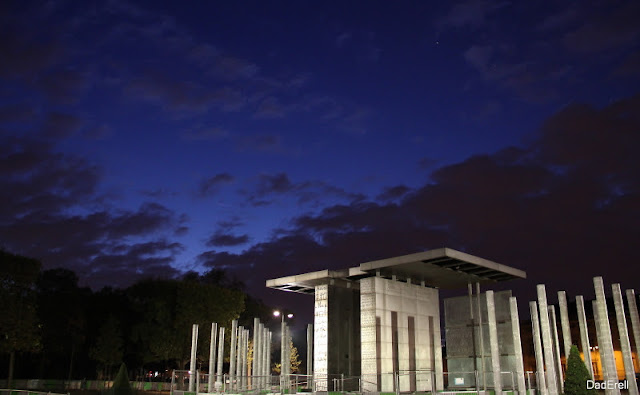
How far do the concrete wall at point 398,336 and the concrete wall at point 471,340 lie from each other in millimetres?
912

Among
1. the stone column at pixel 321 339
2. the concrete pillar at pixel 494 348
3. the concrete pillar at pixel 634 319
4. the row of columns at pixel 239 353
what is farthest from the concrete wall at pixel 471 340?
the row of columns at pixel 239 353

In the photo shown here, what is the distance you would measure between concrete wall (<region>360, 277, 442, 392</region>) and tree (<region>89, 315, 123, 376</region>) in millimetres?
32237

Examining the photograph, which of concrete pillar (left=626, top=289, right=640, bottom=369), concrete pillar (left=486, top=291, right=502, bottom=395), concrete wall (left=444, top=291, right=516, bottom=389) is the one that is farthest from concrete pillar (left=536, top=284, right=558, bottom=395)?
concrete wall (left=444, top=291, right=516, bottom=389)

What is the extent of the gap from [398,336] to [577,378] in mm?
10808

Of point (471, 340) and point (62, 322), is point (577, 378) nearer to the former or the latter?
point (471, 340)

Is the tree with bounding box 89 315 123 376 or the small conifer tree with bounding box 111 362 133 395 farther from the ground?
the tree with bounding box 89 315 123 376

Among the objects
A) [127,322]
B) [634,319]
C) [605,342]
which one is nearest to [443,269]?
[634,319]

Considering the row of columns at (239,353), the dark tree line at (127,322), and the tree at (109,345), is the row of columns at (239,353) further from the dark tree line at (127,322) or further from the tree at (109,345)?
the tree at (109,345)

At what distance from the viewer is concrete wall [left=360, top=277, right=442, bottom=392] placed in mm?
30750

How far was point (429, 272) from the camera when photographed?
3441cm

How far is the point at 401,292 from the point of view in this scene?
3347cm

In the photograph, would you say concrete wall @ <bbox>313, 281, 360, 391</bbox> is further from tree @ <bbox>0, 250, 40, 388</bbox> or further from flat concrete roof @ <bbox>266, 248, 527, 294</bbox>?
tree @ <bbox>0, 250, 40, 388</bbox>

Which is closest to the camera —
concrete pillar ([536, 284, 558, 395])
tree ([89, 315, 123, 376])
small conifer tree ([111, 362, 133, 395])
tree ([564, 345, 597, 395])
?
small conifer tree ([111, 362, 133, 395])

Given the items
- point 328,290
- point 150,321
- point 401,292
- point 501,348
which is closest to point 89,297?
point 150,321
